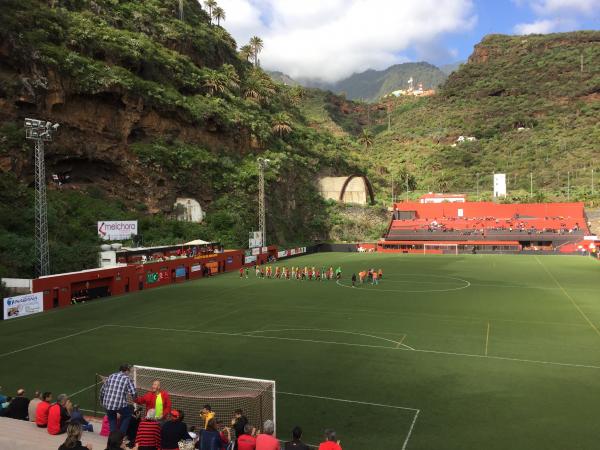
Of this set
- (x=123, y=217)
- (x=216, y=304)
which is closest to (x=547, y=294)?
(x=216, y=304)

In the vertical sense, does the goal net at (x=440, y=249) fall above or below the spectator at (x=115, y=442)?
below

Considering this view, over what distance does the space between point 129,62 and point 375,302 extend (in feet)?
179

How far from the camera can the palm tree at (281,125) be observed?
9881 centimetres

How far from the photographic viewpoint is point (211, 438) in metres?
10.2

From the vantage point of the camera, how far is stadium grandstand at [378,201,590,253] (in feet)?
243

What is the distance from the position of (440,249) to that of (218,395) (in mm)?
66201

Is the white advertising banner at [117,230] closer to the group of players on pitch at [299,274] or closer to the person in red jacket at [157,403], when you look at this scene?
the group of players on pitch at [299,274]

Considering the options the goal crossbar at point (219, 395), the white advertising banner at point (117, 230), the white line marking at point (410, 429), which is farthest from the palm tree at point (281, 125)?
the white line marking at point (410, 429)

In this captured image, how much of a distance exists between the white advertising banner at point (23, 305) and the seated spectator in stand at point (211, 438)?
82.6ft

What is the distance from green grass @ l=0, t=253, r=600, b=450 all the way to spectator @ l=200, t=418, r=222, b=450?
11.8ft

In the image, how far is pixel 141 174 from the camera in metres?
64.1

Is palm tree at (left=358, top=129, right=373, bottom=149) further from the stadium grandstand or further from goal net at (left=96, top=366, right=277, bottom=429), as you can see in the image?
goal net at (left=96, top=366, right=277, bottom=429)

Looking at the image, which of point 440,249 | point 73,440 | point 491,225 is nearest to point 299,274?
point 440,249

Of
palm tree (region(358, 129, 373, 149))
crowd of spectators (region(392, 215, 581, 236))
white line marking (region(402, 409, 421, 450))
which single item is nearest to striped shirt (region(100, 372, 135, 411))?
white line marking (region(402, 409, 421, 450))
